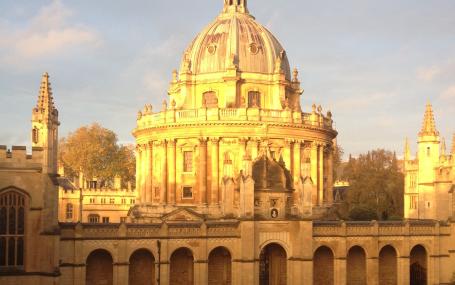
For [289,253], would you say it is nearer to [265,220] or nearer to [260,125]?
[265,220]

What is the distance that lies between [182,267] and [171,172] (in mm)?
19573

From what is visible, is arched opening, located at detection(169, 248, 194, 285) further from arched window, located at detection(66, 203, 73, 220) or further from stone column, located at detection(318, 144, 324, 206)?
arched window, located at detection(66, 203, 73, 220)

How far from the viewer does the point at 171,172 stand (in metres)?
63.3

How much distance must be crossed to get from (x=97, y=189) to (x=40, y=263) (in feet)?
195

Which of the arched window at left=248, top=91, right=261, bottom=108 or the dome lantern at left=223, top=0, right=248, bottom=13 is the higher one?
the dome lantern at left=223, top=0, right=248, bottom=13

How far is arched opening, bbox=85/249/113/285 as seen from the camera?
4206 centimetres

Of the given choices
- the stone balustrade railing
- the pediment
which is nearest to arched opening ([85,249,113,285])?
the pediment

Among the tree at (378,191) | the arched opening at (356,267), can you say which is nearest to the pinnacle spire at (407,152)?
the tree at (378,191)

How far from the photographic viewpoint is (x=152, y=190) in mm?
65562

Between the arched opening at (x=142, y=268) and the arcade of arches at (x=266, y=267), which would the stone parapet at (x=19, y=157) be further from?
the arched opening at (x=142, y=268)

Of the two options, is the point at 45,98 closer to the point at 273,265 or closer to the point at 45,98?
the point at 45,98

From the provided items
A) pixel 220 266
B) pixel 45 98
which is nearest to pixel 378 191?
pixel 220 266

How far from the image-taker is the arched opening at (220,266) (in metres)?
45.0

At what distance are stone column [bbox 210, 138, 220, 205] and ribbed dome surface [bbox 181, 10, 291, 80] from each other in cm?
776
